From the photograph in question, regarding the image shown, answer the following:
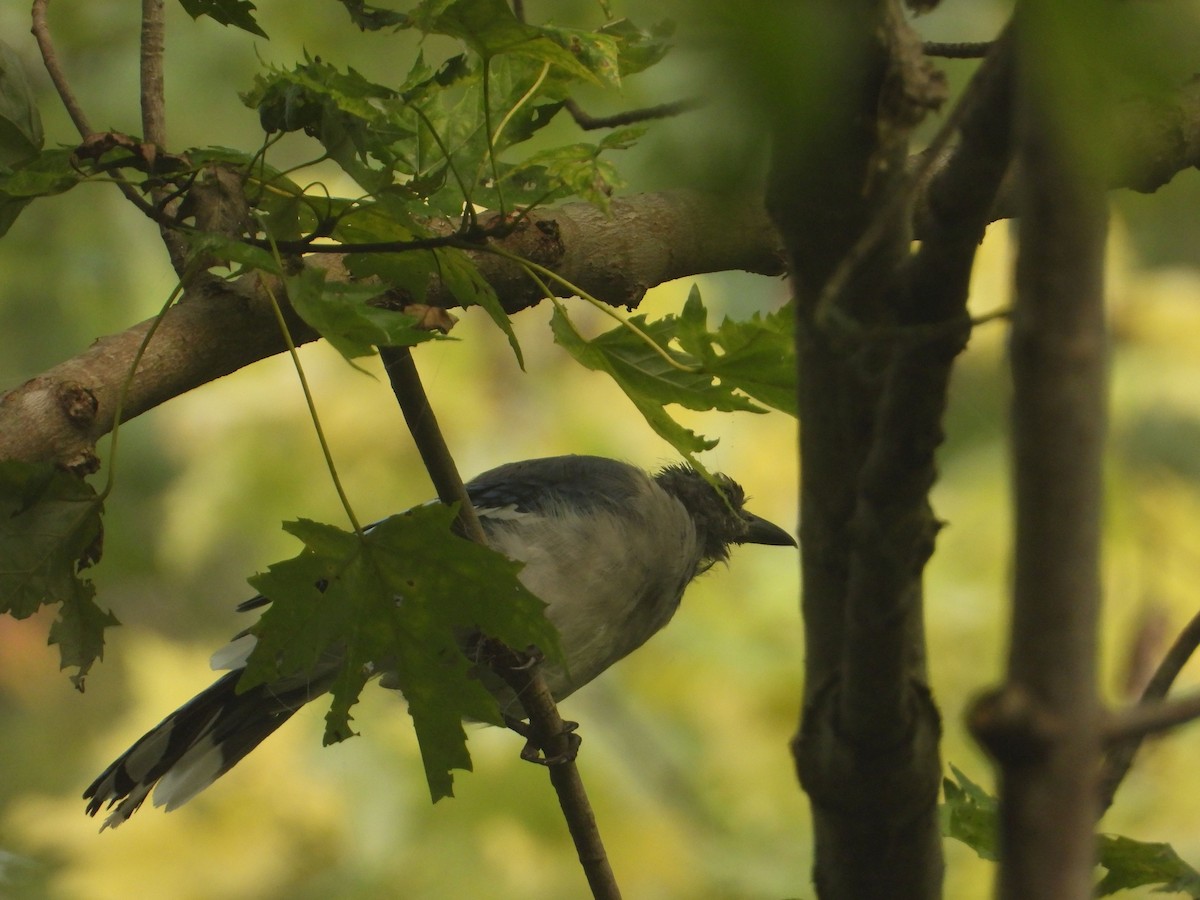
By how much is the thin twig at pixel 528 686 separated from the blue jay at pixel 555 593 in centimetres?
55

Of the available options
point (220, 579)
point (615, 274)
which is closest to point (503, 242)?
point (615, 274)

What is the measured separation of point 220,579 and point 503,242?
18.0ft

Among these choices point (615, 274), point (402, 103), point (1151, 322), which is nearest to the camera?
point (402, 103)

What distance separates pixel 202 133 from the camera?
5.23m

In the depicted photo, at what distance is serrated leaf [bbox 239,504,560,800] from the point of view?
148 centimetres

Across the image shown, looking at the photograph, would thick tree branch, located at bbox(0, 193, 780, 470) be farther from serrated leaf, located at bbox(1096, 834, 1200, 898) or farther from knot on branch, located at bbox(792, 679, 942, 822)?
serrated leaf, located at bbox(1096, 834, 1200, 898)

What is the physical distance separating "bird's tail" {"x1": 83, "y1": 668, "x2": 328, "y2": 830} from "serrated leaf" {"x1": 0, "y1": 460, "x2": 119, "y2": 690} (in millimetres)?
1265

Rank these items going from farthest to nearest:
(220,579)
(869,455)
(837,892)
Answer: (220,579), (837,892), (869,455)

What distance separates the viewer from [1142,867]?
55.6 inches

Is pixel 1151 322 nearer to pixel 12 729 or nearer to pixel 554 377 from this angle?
pixel 554 377

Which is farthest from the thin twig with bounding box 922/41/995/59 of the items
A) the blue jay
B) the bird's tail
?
the bird's tail

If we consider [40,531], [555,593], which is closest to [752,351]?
[40,531]

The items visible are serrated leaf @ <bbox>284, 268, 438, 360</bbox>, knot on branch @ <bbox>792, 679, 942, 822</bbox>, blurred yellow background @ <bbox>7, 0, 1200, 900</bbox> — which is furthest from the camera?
blurred yellow background @ <bbox>7, 0, 1200, 900</bbox>

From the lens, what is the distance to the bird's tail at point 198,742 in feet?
9.14
